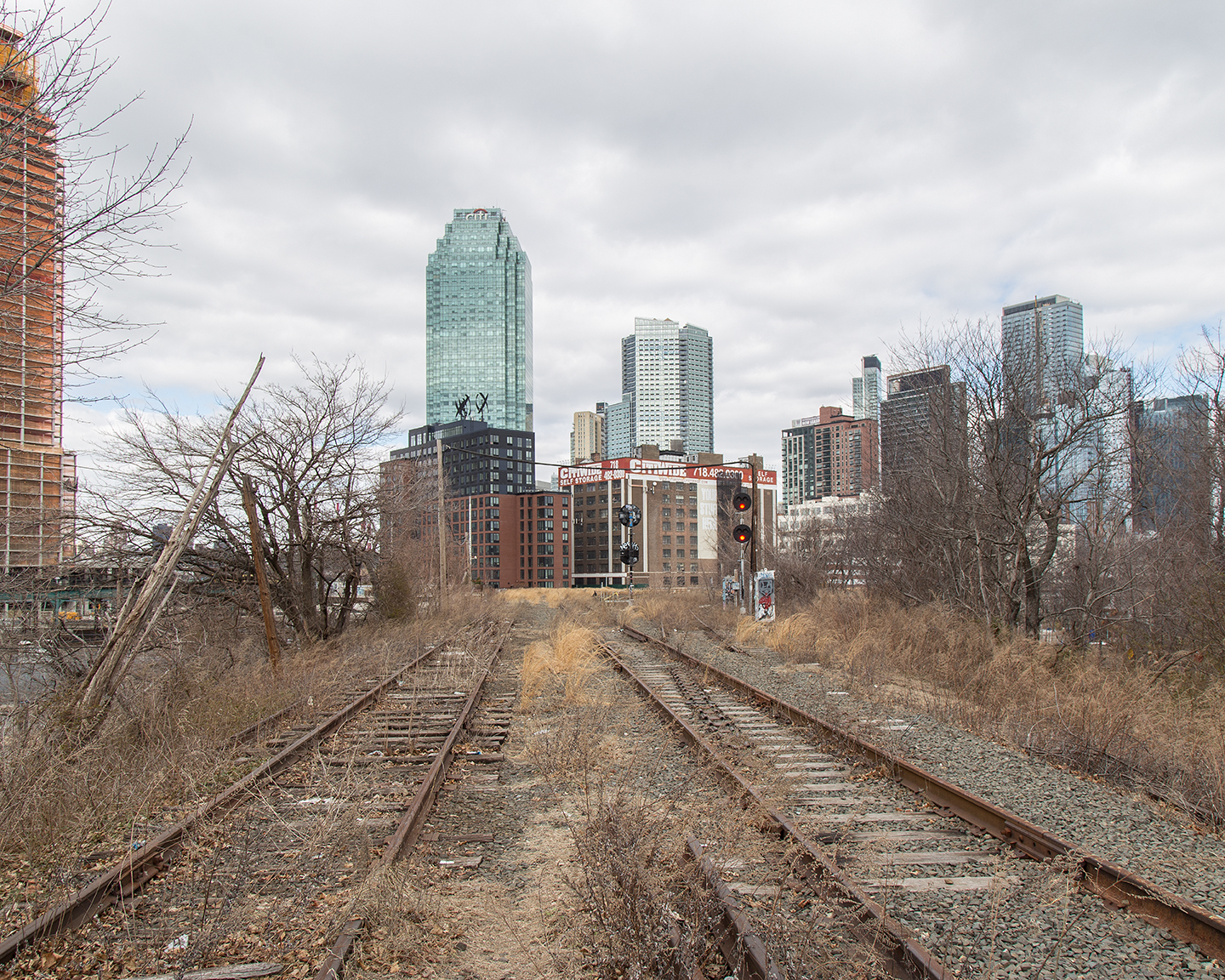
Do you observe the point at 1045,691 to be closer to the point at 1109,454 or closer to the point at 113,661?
the point at 1109,454

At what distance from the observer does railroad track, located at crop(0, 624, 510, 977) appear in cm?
395

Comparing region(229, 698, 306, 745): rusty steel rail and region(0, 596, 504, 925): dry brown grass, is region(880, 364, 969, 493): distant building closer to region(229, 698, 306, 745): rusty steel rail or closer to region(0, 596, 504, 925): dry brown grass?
region(0, 596, 504, 925): dry brown grass

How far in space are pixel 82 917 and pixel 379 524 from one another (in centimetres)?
1474

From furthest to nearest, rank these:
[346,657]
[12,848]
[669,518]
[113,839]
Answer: [669,518]
[346,657]
[113,839]
[12,848]

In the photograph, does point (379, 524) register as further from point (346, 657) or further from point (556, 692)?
point (556, 692)

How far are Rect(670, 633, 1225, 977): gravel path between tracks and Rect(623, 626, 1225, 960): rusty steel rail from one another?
0.11 metres

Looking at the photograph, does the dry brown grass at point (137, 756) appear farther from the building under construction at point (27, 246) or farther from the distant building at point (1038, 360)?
the distant building at point (1038, 360)

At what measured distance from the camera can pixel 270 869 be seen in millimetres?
5055

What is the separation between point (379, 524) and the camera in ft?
61.6

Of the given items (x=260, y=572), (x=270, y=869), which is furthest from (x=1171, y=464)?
(x=270, y=869)

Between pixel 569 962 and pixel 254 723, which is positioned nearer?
pixel 569 962

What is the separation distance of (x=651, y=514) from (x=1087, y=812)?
10268 cm

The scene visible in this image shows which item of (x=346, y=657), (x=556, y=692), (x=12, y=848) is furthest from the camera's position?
(x=346, y=657)

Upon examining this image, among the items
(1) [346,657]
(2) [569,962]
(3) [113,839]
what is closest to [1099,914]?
(2) [569,962]
